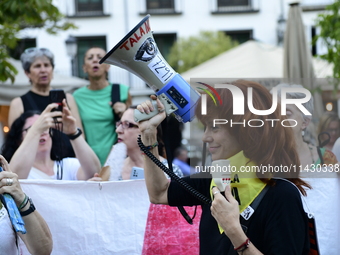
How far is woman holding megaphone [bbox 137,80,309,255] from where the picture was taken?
245 cm

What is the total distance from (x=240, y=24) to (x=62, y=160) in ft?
74.9

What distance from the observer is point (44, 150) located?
438cm

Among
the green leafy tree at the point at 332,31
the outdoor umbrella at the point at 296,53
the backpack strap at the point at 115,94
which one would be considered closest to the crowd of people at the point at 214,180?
the backpack strap at the point at 115,94

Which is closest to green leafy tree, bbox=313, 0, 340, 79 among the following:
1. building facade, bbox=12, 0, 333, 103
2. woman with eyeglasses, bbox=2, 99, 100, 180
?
woman with eyeglasses, bbox=2, 99, 100, 180

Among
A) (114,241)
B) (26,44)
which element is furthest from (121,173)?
(26,44)

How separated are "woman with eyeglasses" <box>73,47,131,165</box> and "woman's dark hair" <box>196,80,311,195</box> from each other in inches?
115

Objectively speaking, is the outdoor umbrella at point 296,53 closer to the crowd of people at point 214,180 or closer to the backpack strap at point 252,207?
the crowd of people at point 214,180

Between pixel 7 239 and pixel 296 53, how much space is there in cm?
697

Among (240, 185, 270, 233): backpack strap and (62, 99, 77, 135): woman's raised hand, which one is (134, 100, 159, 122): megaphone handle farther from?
(62, 99, 77, 135): woman's raised hand

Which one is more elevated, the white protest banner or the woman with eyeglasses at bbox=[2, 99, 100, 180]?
the woman with eyeglasses at bbox=[2, 99, 100, 180]

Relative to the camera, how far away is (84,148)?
4227 millimetres

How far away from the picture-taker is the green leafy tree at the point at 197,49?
880 inches

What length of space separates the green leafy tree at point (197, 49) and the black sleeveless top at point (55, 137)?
1707 centimetres

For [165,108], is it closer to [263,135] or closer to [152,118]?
[152,118]
